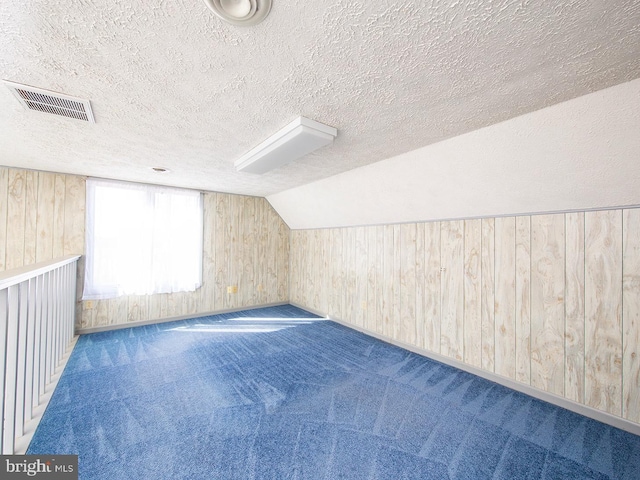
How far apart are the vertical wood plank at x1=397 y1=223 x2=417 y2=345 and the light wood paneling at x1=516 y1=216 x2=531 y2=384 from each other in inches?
37.9

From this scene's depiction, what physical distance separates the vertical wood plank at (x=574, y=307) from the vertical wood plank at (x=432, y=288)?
98cm

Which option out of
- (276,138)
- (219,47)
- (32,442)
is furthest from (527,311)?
(32,442)

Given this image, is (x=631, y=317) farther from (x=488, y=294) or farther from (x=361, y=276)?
(x=361, y=276)

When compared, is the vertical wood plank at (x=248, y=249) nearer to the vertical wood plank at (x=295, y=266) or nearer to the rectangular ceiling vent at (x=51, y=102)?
the vertical wood plank at (x=295, y=266)

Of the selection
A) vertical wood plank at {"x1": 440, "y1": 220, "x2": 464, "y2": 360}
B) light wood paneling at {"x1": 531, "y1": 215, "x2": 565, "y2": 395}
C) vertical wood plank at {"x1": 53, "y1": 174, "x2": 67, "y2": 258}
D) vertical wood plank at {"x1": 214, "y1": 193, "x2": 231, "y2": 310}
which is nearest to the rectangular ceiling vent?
vertical wood plank at {"x1": 53, "y1": 174, "x2": 67, "y2": 258}

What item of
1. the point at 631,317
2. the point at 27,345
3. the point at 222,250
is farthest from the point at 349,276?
the point at 27,345

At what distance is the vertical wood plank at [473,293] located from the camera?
2.42 meters

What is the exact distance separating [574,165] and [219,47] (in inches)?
84.5

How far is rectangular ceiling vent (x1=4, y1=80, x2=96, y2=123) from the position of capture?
1.43 meters

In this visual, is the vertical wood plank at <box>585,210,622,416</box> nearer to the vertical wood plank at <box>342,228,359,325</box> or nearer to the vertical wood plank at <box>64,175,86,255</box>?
the vertical wood plank at <box>342,228,359,325</box>

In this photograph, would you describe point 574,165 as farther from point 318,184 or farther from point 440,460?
point 318,184

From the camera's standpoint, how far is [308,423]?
1.74 metres

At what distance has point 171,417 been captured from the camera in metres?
1.80

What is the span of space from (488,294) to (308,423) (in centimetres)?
186
